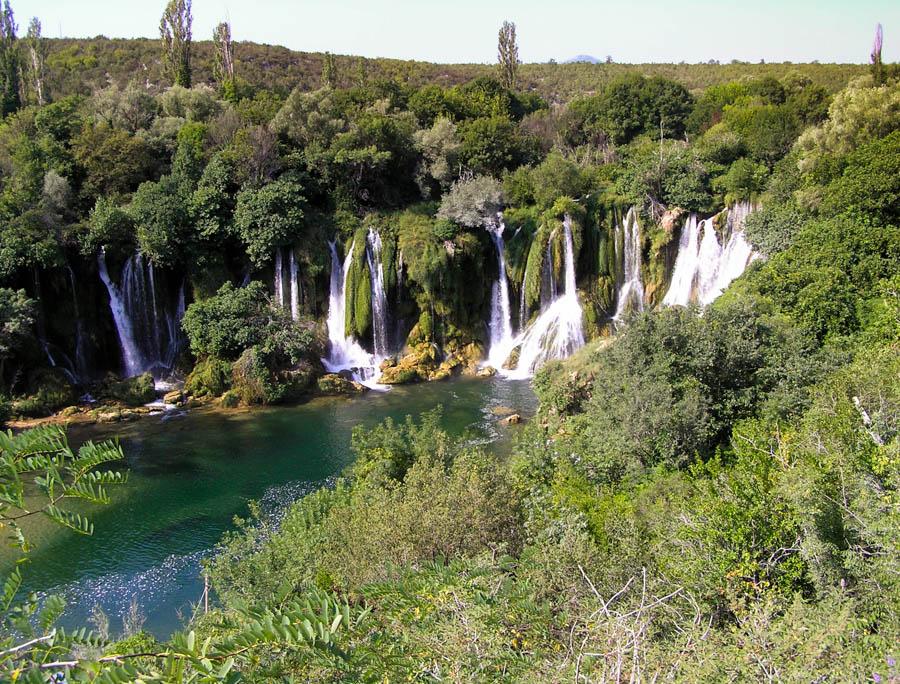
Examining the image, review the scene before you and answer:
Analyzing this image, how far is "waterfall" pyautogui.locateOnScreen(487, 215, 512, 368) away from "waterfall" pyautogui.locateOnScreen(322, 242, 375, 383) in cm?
586

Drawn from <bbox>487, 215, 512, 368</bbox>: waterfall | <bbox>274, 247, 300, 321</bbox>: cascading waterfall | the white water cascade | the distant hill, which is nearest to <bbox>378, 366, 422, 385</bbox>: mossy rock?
<bbox>487, 215, 512, 368</bbox>: waterfall

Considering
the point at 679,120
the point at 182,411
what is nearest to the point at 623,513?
the point at 182,411

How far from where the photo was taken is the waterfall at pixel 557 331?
30875 millimetres

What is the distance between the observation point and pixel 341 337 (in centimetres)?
3181

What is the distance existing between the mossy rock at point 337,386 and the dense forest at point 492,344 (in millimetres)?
225

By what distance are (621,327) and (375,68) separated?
58744mm

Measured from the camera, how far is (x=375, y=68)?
225 ft

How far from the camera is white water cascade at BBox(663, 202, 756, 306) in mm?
30266

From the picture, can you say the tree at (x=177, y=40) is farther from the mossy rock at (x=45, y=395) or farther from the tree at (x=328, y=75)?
the mossy rock at (x=45, y=395)

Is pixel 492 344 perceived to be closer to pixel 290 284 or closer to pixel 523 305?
pixel 523 305

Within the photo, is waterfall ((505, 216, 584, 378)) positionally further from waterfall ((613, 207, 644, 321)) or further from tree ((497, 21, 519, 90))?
tree ((497, 21, 519, 90))

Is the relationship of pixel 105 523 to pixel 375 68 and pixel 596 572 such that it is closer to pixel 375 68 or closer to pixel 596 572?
pixel 596 572

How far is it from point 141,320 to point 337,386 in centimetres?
926

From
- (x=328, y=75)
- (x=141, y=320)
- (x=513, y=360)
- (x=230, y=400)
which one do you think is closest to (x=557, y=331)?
(x=513, y=360)
